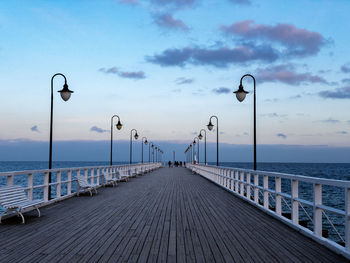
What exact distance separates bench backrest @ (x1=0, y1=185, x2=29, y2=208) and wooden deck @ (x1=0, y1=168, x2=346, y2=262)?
48 centimetres

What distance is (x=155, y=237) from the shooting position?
6703mm

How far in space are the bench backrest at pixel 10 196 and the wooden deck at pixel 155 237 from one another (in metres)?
0.48

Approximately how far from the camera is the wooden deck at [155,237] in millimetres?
5395

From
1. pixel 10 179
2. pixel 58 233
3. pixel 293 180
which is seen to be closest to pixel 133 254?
pixel 58 233

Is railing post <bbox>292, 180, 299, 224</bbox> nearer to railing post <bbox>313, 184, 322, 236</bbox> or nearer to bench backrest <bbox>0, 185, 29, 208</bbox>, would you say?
railing post <bbox>313, 184, 322, 236</bbox>

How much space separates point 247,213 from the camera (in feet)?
32.4

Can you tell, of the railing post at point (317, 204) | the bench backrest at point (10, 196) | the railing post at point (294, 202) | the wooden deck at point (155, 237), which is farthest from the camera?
Result: the bench backrest at point (10, 196)

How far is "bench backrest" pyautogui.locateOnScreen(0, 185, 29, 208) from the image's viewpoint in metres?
7.98

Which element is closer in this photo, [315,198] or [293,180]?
[315,198]

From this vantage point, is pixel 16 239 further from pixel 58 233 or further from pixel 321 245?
pixel 321 245

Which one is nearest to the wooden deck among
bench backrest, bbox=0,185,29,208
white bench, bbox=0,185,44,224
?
white bench, bbox=0,185,44,224

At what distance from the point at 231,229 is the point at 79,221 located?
3455mm

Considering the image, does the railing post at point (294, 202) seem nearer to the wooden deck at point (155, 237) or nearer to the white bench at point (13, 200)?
the wooden deck at point (155, 237)

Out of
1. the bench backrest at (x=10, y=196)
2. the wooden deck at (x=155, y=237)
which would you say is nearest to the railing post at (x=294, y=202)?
the wooden deck at (x=155, y=237)
